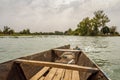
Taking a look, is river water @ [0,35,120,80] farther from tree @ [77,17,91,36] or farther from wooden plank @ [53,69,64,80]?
tree @ [77,17,91,36]

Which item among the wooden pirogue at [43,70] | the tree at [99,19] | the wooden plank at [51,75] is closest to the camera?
the wooden pirogue at [43,70]

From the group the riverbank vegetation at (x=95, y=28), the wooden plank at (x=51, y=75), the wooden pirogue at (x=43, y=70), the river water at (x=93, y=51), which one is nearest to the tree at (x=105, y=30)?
the riverbank vegetation at (x=95, y=28)

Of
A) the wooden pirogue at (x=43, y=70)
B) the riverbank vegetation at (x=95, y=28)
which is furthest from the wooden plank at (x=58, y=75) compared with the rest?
the riverbank vegetation at (x=95, y=28)

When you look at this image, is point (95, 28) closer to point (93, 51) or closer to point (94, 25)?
point (94, 25)

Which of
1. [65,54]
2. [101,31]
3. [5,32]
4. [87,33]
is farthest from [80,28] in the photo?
[65,54]

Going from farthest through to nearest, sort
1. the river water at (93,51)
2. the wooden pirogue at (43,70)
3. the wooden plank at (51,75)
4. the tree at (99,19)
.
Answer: the tree at (99,19) → the river water at (93,51) → the wooden plank at (51,75) → the wooden pirogue at (43,70)

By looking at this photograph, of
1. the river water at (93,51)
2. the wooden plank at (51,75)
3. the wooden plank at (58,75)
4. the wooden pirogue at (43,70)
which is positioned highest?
the wooden pirogue at (43,70)

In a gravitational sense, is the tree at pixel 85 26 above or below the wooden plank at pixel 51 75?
above

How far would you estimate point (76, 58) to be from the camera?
320 inches

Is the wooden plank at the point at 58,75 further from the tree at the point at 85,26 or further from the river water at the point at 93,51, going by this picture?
the tree at the point at 85,26

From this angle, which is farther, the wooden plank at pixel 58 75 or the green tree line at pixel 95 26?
the green tree line at pixel 95 26

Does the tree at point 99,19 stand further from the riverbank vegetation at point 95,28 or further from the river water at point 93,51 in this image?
the river water at point 93,51

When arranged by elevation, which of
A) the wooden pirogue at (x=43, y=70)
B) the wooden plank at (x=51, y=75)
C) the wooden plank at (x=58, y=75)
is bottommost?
the wooden plank at (x=58, y=75)

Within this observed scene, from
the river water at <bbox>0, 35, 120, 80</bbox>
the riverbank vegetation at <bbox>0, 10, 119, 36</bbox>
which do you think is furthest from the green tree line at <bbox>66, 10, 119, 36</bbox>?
the river water at <bbox>0, 35, 120, 80</bbox>
